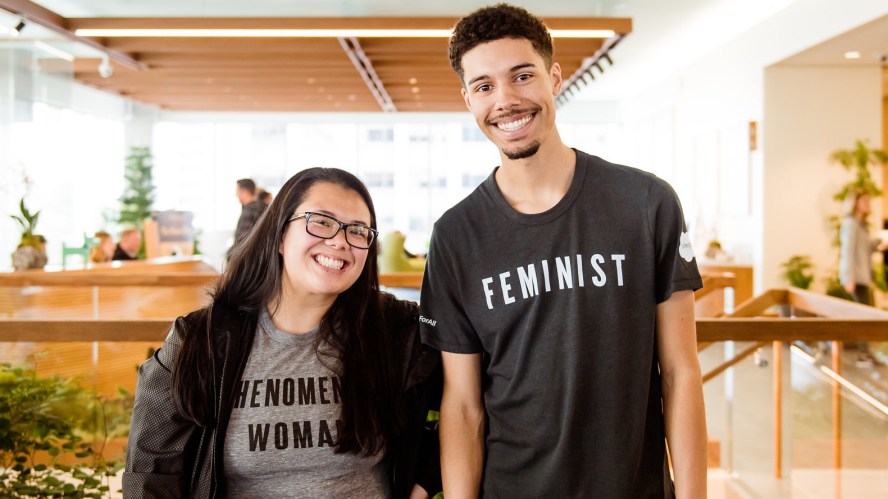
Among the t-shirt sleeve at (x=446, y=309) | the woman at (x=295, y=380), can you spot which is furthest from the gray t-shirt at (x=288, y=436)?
the t-shirt sleeve at (x=446, y=309)

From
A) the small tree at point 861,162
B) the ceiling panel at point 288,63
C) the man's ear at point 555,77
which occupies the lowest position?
the man's ear at point 555,77

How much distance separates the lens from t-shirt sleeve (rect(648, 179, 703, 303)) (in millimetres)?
1403

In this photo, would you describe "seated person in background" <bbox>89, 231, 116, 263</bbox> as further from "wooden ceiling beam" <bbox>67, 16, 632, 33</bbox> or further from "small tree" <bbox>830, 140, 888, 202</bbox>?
"small tree" <bbox>830, 140, 888, 202</bbox>

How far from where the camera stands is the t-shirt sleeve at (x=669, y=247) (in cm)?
140

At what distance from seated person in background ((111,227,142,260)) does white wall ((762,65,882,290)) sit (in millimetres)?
7346

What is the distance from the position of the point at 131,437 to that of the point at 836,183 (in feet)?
29.7

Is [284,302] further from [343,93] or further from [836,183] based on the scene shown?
[343,93]

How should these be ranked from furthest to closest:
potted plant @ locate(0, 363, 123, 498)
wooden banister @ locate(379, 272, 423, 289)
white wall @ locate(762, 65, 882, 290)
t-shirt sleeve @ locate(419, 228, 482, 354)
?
1. white wall @ locate(762, 65, 882, 290)
2. wooden banister @ locate(379, 272, 423, 289)
3. potted plant @ locate(0, 363, 123, 498)
4. t-shirt sleeve @ locate(419, 228, 482, 354)

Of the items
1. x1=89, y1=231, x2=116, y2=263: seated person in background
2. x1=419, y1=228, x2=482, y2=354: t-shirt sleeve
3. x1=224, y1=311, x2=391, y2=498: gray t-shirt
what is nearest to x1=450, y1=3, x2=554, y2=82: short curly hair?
x1=419, y1=228, x2=482, y2=354: t-shirt sleeve

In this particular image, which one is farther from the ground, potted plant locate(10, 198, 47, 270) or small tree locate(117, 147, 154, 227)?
small tree locate(117, 147, 154, 227)

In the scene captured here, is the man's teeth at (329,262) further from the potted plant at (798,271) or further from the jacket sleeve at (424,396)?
the potted plant at (798,271)

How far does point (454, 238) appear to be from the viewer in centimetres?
151

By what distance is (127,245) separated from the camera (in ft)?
27.2

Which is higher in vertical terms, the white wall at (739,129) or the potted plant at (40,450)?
the white wall at (739,129)
